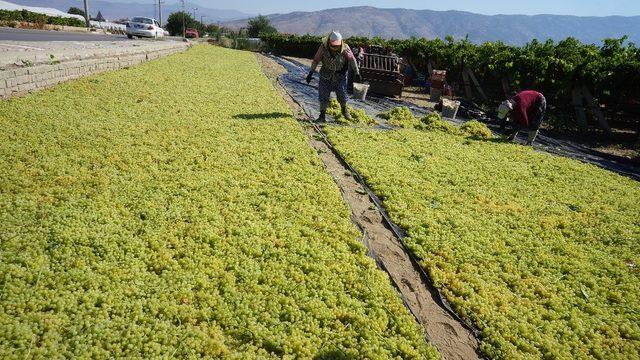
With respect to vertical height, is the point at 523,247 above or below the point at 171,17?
below

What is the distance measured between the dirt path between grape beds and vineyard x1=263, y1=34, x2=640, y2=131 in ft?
39.6

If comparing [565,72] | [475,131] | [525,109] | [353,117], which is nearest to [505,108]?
[525,109]

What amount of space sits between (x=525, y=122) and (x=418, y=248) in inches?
311

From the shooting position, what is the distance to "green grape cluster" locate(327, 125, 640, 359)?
4.20m

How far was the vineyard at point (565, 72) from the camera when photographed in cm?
1416

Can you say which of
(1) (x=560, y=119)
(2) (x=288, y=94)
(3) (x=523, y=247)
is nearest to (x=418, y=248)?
(3) (x=523, y=247)

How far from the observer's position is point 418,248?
5355 millimetres

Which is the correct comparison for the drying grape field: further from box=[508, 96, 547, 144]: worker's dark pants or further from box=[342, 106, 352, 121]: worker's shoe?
box=[508, 96, 547, 144]: worker's dark pants

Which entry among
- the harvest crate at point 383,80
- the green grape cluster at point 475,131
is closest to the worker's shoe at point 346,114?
the green grape cluster at point 475,131

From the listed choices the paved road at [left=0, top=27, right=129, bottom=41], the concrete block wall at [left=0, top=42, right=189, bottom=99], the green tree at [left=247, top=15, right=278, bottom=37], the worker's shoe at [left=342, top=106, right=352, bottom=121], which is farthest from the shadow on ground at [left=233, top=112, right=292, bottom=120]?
the green tree at [left=247, top=15, right=278, bottom=37]

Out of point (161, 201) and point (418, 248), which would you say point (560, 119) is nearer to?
point (418, 248)

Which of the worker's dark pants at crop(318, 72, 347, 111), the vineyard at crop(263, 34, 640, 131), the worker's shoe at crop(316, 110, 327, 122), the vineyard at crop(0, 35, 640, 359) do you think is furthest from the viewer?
the vineyard at crop(263, 34, 640, 131)

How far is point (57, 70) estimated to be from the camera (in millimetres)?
11750

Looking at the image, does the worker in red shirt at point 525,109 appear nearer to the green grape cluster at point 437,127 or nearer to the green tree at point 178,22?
the green grape cluster at point 437,127
